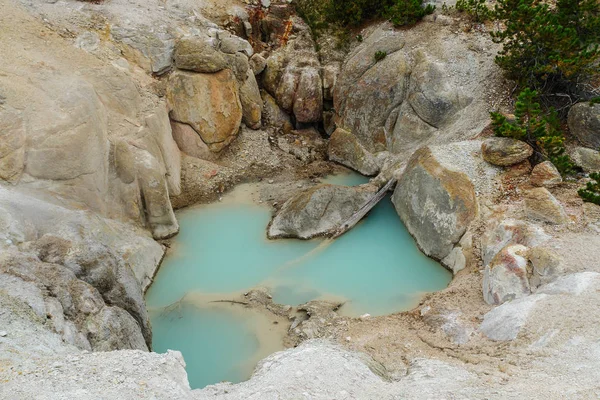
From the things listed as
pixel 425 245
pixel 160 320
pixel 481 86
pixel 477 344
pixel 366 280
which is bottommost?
pixel 160 320

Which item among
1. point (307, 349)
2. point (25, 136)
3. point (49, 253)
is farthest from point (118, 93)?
point (307, 349)

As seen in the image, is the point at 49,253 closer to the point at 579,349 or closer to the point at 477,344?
the point at 477,344

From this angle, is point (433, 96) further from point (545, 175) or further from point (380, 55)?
point (545, 175)

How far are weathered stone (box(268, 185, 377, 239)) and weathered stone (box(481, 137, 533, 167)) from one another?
178 inches

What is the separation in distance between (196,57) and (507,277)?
47.5ft

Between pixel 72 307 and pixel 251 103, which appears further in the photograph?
pixel 251 103

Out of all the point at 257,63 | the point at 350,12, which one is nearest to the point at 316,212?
the point at 257,63

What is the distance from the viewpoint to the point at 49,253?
9.83 m

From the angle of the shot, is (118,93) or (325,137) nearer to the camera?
(118,93)

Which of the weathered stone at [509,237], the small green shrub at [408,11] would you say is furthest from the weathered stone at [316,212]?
the small green shrub at [408,11]

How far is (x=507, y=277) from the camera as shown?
36.5ft

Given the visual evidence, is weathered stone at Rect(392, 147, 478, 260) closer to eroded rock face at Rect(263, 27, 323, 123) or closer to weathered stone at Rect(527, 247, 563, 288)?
weathered stone at Rect(527, 247, 563, 288)

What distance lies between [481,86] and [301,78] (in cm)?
834

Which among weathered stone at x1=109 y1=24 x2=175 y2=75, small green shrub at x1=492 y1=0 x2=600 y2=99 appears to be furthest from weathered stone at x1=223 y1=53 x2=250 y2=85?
small green shrub at x1=492 y1=0 x2=600 y2=99
